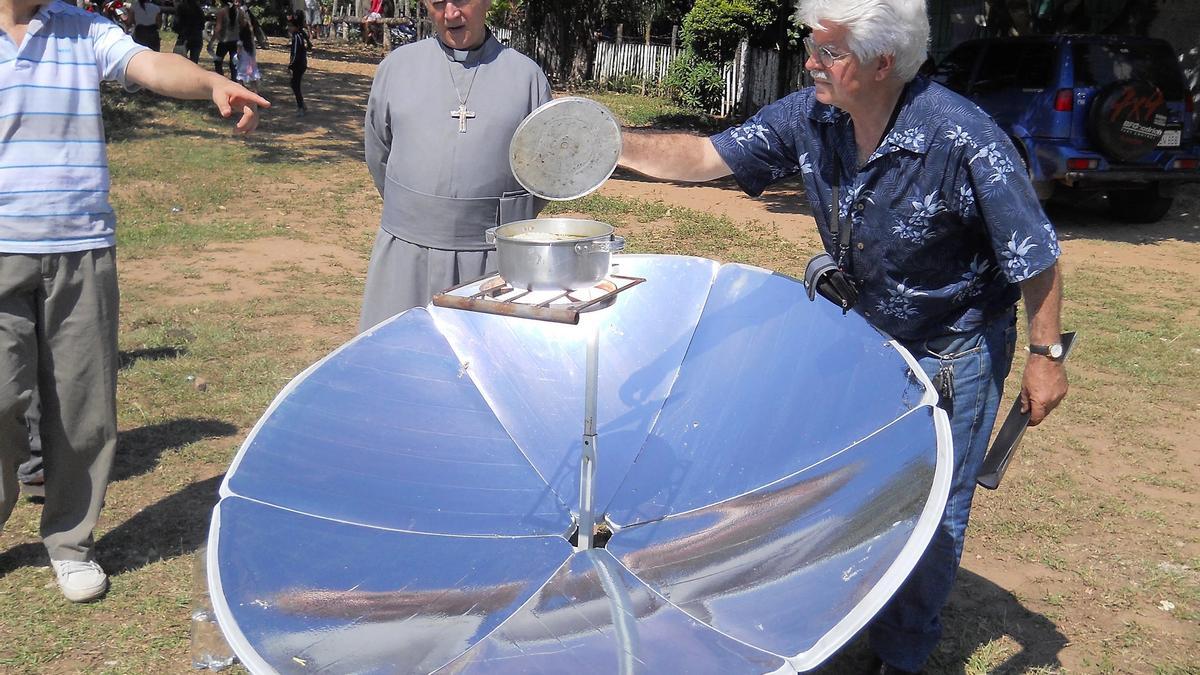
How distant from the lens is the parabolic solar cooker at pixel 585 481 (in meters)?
2.21

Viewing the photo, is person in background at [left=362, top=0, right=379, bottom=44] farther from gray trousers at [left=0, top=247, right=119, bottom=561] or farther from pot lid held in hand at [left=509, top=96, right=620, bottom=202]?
pot lid held in hand at [left=509, top=96, right=620, bottom=202]

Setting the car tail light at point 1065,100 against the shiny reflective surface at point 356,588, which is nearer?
the shiny reflective surface at point 356,588

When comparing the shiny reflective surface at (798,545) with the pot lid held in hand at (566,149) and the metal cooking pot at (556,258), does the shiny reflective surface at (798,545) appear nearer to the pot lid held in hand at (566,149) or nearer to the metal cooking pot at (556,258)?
the metal cooking pot at (556,258)

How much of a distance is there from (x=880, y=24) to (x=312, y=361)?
424 cm

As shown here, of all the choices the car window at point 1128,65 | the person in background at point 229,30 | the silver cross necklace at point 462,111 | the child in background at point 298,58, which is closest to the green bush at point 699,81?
the child in background at point 298,58

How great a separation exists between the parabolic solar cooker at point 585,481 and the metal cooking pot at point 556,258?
14 mm

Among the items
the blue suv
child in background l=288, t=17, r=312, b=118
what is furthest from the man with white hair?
child in background l=288, t=17, r=312, b=118

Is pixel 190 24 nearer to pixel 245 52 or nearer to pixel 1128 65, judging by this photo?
pixel 245 52

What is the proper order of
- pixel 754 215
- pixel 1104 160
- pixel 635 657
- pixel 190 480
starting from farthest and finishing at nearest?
pixel 754 215 < pixel 1104 160 < pixel 190 480 < pixel 635 657

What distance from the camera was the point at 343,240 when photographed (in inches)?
354

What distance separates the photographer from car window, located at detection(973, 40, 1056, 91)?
9828 mm

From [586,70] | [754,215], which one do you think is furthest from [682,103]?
[754,215]

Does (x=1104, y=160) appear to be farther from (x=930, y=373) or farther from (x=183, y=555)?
(x=183, y=555)

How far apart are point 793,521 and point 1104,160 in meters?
8.22
